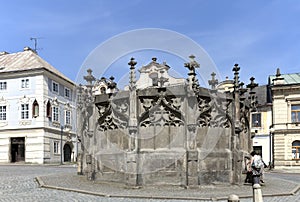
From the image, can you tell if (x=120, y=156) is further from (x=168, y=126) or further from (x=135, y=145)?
(x=168, y=126)

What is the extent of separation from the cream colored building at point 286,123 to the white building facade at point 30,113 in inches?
920

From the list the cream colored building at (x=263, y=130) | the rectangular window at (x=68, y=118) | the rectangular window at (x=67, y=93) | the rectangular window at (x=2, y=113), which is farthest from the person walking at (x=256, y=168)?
the rectangular window at (x=67, y=93)

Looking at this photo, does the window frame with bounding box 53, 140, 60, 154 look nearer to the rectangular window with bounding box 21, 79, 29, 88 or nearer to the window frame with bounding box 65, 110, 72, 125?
the window frame with bounding box 65, 110, 72, 125

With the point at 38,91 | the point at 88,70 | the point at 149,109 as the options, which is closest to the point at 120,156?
the point at 149,109

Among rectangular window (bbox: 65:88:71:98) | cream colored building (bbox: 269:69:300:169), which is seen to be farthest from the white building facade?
cream colored building (bbox: 269:69:300:169)

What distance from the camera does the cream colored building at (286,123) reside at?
39.7 m

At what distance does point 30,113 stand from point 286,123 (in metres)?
29.5

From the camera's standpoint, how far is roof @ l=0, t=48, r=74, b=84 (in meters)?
44.5

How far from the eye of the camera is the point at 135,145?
13867 millimetres

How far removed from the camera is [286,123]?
40.3 m

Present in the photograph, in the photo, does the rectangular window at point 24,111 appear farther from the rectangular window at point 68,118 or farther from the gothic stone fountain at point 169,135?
the gothic stone fountain at point 169,135

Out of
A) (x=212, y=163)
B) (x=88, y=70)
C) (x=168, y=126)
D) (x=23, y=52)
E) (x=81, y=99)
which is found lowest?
(x=212, y=163)

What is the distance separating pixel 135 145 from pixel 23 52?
129 ft

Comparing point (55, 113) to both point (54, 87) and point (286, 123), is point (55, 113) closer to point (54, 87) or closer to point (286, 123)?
point (54, 87)
